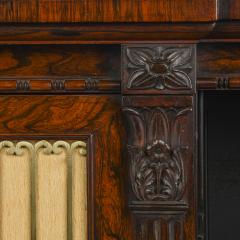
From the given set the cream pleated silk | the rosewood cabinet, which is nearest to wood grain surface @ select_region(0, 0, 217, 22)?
the rosewood cabinet

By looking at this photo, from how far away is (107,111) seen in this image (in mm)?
696

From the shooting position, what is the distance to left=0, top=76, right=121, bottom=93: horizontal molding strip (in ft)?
2.26

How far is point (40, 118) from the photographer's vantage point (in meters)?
0.70

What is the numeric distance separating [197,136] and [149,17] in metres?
0.13

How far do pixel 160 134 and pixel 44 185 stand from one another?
127mm

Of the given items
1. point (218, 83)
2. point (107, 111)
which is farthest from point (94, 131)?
point (218, 83)

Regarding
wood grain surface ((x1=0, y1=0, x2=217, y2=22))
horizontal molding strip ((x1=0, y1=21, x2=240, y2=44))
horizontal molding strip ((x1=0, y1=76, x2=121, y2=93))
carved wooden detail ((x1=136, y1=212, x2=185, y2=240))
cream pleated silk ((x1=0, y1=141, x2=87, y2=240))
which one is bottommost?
carved wooden detail ((x1=136, y1=212, x2=185, y2=240))

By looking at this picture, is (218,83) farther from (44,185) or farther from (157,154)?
(44,185)

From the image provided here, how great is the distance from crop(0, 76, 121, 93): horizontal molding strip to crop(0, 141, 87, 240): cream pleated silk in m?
0.05

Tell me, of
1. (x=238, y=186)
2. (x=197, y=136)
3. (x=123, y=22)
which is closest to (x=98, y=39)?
(x=123, y=22)

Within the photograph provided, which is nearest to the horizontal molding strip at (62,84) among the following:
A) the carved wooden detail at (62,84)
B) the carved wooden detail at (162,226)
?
the carved wooden detail at (62,84)

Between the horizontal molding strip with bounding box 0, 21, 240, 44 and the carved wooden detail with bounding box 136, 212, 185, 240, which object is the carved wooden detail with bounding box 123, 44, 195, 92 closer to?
the horizontal molding strip with bounding box 0, 21, 240, 44

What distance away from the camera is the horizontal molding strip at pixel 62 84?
69 cm

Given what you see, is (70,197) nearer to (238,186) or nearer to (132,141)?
(132,141)
